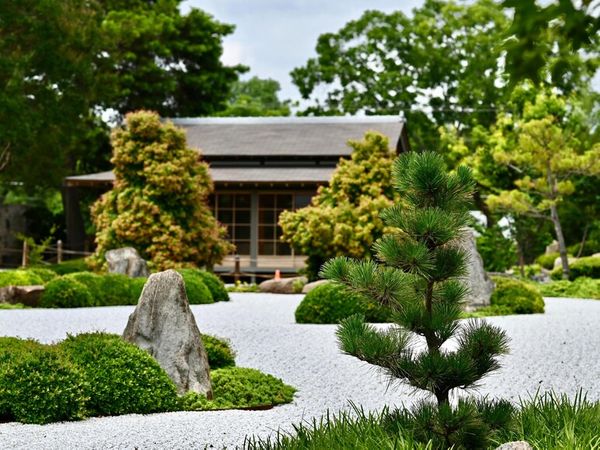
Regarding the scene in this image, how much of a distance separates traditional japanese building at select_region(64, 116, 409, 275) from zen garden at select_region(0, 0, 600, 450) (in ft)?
0.33

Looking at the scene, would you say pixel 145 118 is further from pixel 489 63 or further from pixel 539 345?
pixel 489 63

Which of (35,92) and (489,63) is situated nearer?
(35,92)

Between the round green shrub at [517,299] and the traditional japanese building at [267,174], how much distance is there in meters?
10.2

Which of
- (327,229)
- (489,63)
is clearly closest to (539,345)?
(327,229)

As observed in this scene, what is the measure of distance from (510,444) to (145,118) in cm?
1751

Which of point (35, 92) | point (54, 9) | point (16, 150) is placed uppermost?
point (54, 9)

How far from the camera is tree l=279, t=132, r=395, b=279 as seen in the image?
20500 millimetres

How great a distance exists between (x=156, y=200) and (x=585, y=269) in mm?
12422

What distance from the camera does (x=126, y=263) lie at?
1925cm

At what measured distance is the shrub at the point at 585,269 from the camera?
82.5 ft

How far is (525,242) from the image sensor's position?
3031cm

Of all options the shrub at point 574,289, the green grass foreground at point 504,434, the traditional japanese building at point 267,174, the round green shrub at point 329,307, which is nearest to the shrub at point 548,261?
the traditional japanese building at point 267,174

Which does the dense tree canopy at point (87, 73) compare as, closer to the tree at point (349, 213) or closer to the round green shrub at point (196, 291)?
the tree at point (349, 213)

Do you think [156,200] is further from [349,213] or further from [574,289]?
[574,289]
